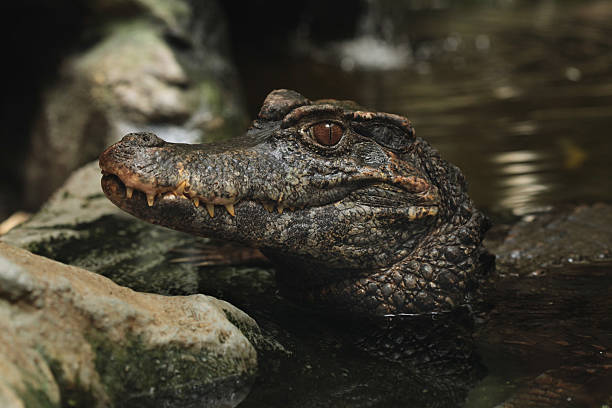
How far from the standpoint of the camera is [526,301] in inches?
136

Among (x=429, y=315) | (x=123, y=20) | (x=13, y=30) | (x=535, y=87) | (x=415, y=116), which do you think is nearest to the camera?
(x=429, y=315)

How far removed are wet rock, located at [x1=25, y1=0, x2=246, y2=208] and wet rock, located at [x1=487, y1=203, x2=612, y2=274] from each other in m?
3.18

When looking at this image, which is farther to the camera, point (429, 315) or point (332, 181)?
point (429, 315)

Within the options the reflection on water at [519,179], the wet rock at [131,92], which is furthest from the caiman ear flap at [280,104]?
the wet rock at [131,92]

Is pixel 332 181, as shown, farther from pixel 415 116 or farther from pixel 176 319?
pixel 415 116

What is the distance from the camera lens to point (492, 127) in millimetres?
7785

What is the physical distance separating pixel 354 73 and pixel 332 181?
859cm

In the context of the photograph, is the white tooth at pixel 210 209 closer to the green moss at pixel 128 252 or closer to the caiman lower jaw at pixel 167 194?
the caiman lower jaw at pixel 167 194

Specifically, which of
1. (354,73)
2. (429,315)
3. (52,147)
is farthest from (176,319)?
(354,73)

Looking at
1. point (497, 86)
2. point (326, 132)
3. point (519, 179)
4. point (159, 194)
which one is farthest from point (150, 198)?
point (497, 86)

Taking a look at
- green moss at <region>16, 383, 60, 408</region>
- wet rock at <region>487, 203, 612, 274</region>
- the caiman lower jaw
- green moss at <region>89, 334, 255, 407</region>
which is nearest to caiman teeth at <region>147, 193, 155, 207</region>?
the caiman lower jaw

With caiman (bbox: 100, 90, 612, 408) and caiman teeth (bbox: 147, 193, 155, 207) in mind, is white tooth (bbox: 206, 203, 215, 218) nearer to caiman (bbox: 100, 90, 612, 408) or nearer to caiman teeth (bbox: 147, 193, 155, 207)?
caiman (bbox: 100, 90, 612, 408)

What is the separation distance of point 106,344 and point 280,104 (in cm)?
139

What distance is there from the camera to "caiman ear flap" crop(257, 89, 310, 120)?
10.4 feet
